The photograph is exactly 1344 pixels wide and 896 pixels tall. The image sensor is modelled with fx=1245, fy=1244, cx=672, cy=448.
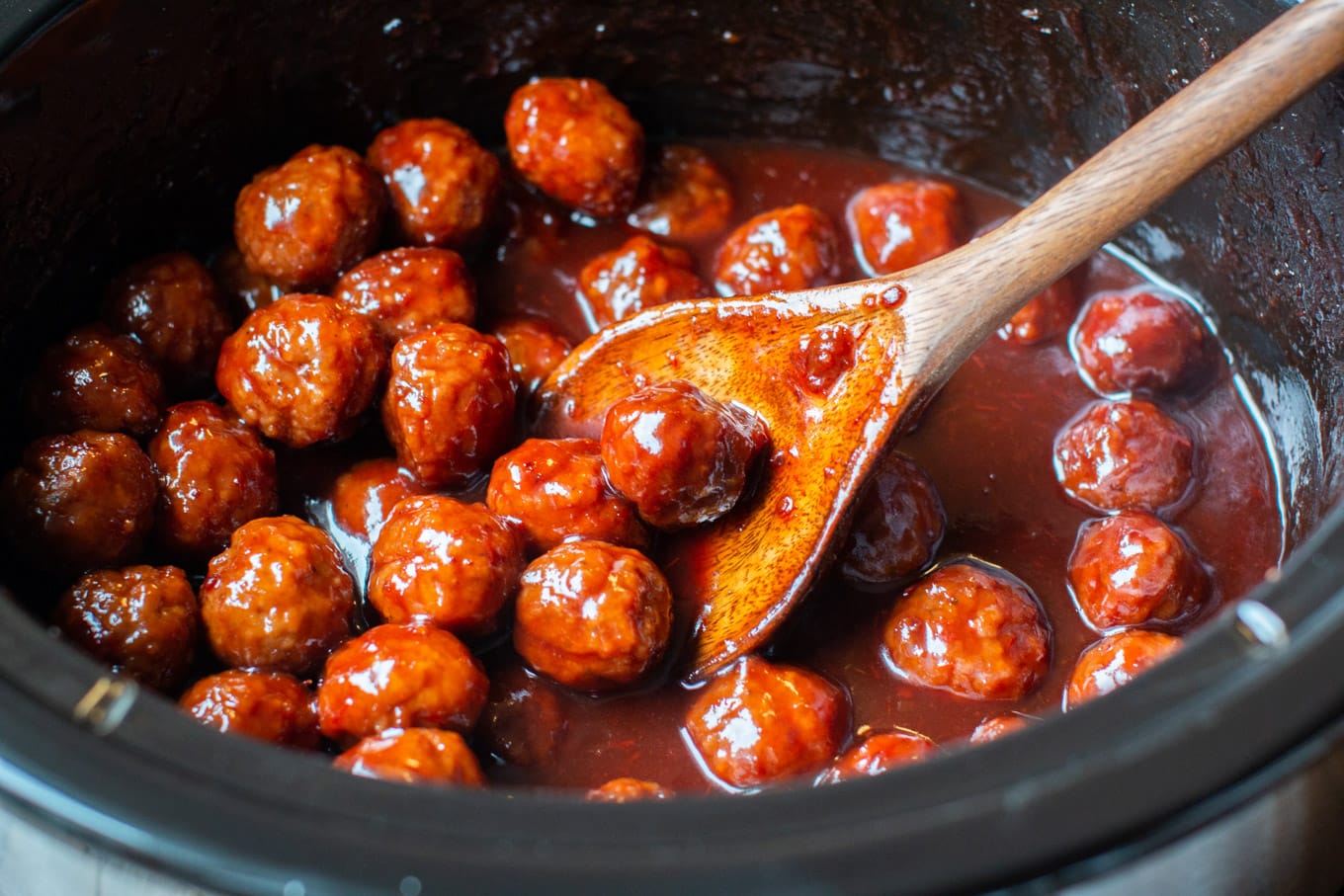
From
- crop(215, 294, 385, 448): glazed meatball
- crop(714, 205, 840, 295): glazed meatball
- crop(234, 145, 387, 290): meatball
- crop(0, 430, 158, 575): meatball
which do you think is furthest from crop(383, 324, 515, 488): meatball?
crop(714, 205, 840, 295): glazed meatball

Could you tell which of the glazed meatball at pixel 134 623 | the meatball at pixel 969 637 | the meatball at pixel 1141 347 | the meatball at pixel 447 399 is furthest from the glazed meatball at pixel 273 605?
the meatball at pixel 1141 347

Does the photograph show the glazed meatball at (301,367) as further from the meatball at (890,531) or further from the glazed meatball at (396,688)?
the meatball at (890,531)

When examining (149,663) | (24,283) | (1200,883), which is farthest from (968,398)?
(24,283)

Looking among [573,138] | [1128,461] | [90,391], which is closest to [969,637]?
[1128,461]

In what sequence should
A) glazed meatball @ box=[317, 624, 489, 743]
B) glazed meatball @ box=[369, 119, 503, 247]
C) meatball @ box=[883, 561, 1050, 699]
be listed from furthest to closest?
glazed meatball @ box=[369, 119, 503, 247] → meatball @ box=[883, 561, 1050, 699] → glazed meatball @ box=[317, 624, 489, 743]

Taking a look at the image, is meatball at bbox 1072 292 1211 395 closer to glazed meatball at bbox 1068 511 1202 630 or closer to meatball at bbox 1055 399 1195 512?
meatball at bbox 1055 399 1195 512
